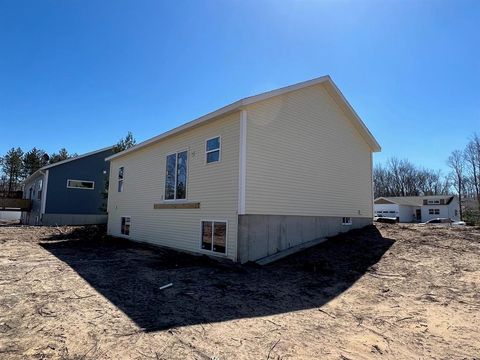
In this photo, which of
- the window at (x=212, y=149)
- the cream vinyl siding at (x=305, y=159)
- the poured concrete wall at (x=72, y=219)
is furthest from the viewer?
the poured concrete wall at (x=72, y=219)

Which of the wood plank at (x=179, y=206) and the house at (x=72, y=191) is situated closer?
the wood plank at (x=179, y=206)

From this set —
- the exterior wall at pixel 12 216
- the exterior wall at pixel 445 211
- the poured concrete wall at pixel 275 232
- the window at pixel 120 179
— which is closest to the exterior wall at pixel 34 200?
the exterior wall at pixel 12 216

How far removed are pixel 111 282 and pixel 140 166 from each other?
9588mm

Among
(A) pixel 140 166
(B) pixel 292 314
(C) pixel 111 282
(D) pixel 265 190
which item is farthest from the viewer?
(A) pixel 140 166

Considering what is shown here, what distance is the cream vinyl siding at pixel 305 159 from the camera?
417 inches

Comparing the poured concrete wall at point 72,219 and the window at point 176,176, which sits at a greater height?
the window at point 176,176

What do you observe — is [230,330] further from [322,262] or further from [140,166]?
[140,166]

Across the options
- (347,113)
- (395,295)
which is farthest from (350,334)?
(347,113)

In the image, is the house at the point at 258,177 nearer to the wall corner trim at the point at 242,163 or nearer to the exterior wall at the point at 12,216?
the wall corner trim at the point at 242,163

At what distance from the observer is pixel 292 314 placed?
5852 millimetres

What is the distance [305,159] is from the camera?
12430 millimetres

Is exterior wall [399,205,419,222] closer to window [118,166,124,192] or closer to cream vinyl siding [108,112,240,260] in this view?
window [118,166,124,192]

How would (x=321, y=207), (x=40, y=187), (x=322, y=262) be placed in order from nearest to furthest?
(x=322, y=262) < (x=321, y=207) < (x=40, y=187)

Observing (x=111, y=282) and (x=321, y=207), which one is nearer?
(x=111, y=282)
